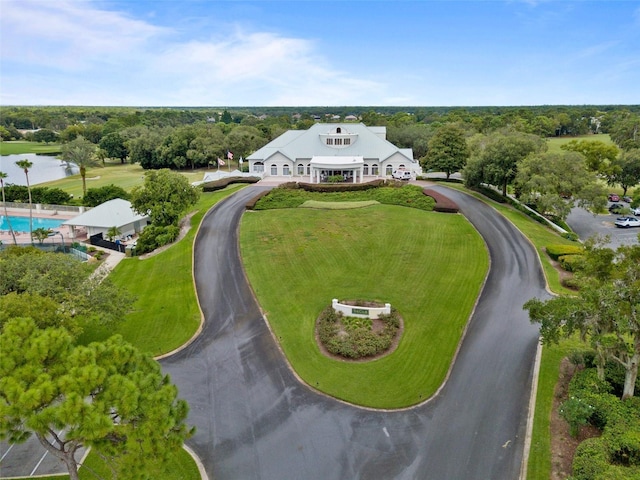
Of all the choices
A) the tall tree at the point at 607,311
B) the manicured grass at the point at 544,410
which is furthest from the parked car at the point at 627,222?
the tall tree at the point at 607,311

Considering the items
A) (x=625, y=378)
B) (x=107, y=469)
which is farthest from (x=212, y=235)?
(x=625, y=378)

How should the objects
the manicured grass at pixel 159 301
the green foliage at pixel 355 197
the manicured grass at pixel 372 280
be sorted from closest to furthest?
the manicured grass at pixel 372 280
the manicured grass at pixel 159 301
the green foliage at pixel 355 197

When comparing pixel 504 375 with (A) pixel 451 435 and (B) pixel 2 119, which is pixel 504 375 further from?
(B) pixel 2 119

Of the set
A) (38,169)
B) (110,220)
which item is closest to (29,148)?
(38,169)

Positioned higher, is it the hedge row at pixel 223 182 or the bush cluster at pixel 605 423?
the hedge row at pixel 223 182

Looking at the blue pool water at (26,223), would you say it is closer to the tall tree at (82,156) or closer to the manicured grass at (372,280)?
the tall tree at (82,156)

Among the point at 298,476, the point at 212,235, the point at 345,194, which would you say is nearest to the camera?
the point at 298,476

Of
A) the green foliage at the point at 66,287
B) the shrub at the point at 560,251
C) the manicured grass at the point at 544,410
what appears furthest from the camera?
the shrub at the point at 560,251

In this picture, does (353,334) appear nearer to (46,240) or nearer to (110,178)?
(46,240)
